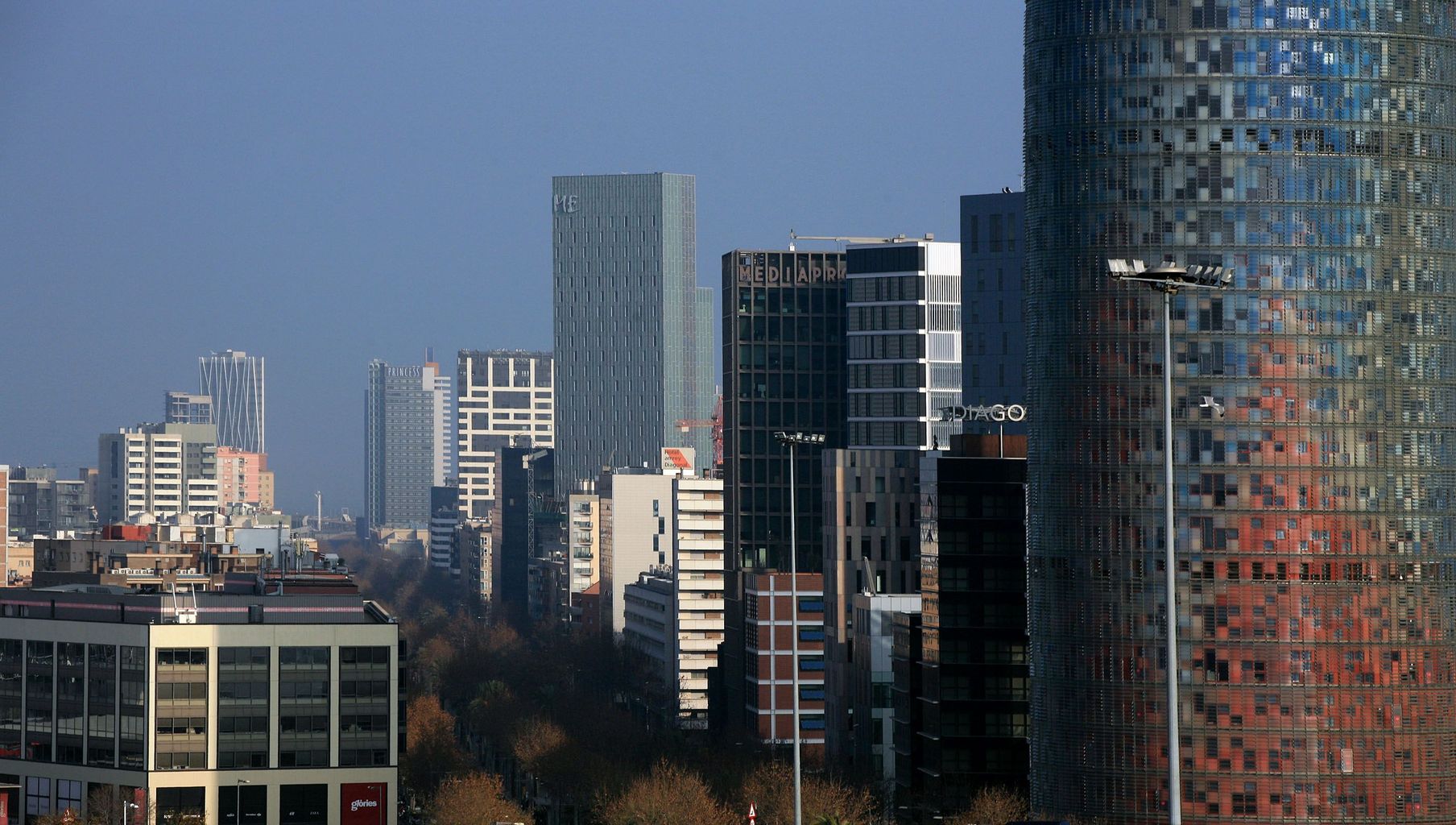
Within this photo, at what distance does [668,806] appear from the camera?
15612 cm

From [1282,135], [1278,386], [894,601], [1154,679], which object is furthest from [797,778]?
[894,601]

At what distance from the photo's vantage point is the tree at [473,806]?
165375mm

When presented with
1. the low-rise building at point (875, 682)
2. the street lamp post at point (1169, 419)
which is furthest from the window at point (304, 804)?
the street lamp post at point (1169, 419)

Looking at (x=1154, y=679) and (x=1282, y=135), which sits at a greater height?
(x=1282, y=135)

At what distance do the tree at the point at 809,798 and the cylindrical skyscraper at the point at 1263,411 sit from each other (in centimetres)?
1389

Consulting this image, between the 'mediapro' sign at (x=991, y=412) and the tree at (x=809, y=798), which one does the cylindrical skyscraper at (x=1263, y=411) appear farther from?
the 'mediapro' sign at (x=991, y=412)

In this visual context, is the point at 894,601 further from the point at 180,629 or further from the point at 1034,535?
the point at 180,629

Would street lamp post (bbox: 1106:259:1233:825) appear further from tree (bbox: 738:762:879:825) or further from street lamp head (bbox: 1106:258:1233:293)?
tree (bbox: 738:762:879:825)

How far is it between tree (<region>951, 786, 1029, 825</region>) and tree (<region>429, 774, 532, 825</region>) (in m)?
34.0

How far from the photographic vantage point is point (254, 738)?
162 m

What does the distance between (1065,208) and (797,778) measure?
4876 centimetres

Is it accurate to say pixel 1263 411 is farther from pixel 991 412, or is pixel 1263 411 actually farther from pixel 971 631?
pixel 991 412

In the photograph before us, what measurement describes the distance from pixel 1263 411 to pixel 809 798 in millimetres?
37811

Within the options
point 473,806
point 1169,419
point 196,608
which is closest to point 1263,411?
point 473,806
